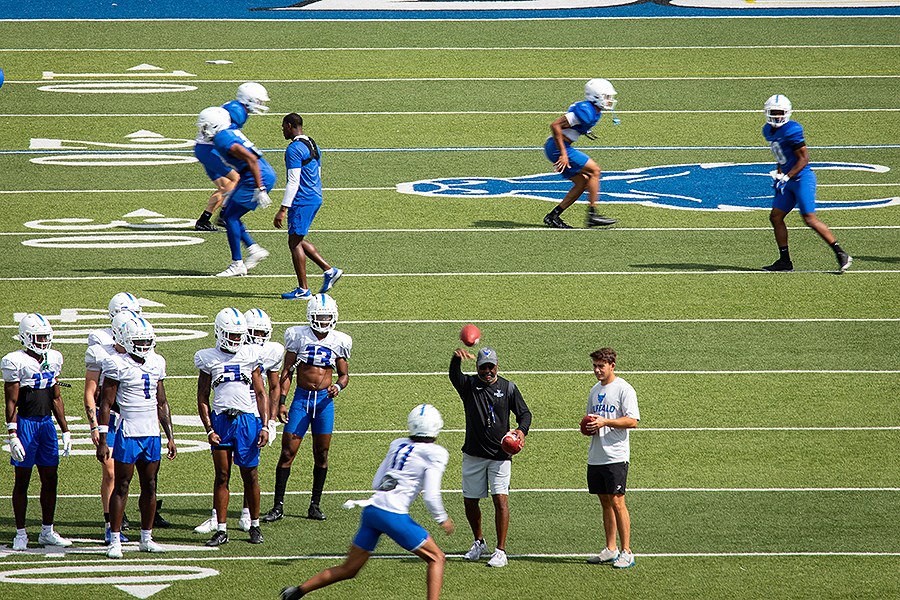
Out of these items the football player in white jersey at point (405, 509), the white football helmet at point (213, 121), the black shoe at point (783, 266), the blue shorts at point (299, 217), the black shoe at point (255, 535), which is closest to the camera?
the football player in white jersey at point (405, 509)

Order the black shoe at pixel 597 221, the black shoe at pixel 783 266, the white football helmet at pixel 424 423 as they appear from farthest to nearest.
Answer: the black shoe at pixel 597 221
the black shoe at pixel 783 266
the white football helmet at pixel 424 423

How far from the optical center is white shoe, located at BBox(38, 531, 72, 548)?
7582 mm

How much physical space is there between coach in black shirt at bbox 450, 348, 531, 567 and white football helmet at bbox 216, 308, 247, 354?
55.6 inches

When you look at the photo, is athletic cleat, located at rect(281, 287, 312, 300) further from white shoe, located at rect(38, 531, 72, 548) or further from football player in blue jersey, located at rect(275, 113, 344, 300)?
white shoe, located at rect(38, 531, 72, 548)

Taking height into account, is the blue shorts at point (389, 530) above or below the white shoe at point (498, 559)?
above

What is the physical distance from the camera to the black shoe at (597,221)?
1509 cm

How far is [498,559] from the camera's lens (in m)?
7.38

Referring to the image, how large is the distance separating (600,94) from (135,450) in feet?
28.4

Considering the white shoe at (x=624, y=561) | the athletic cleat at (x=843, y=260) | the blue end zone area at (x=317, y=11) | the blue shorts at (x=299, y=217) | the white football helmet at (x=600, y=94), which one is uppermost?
the blue end zone area at (x=317, y=11)

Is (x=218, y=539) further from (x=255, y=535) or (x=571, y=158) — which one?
(x=571, y=158)

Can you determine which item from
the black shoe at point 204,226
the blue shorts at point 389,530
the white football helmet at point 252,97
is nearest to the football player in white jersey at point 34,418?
the blue shorts at point 389,530

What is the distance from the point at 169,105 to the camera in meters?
20.8

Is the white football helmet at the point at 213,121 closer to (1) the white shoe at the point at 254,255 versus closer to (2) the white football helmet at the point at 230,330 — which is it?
(1) the white shoe at the point at 254,255

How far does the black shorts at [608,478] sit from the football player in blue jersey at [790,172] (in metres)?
6.57
